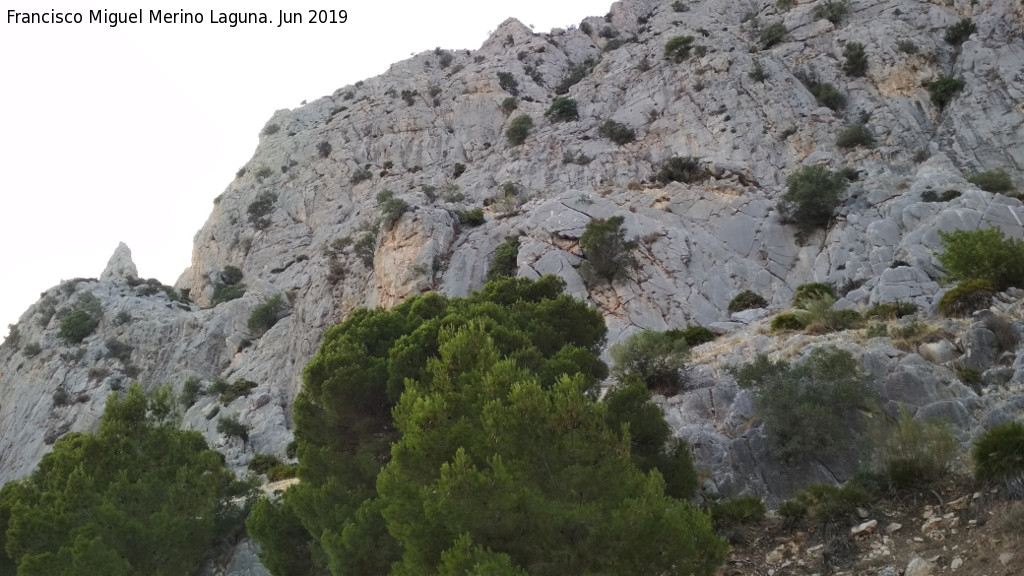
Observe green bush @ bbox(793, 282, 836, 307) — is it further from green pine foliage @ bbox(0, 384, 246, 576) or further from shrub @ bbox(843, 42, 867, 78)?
shrub @ bbox(843, 42, 867, 78)

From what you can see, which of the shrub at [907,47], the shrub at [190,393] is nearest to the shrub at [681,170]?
the shrub at [907,47]

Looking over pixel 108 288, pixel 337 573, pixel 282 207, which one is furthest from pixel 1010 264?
pixel 108 288

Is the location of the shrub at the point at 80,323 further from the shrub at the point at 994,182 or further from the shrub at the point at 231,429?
the shrub at the point at 994,182

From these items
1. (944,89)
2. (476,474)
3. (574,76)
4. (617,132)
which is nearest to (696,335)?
(476,474)

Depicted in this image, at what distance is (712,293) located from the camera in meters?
31.6

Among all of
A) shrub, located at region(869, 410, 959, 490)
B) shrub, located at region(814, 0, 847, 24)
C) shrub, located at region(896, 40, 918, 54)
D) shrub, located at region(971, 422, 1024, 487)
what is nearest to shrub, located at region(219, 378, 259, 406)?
shrub, located at region(869, 410, 959, 490)

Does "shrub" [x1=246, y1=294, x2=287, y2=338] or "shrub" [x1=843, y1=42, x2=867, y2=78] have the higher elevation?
"shrub" [x1=843, y1=42, x2=867, y2=78]

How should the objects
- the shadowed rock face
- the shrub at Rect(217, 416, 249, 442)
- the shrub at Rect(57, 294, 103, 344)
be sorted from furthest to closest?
the shrub at Rect(57, 294, 103, 344)
the shrub at Rect(217, 416, 249, 442)
the shadowed rock face

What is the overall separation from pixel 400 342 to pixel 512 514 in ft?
21.8

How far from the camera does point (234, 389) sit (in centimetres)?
3809

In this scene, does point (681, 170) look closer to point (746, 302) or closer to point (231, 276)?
point (746, 302)

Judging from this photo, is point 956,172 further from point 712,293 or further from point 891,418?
point 891,418

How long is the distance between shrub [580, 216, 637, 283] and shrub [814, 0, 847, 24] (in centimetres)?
3063

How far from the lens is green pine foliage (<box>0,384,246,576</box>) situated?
48.0 feet
